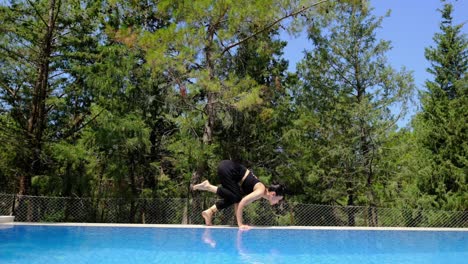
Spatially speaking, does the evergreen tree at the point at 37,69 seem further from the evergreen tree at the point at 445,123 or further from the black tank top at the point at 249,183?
the evergreen tree at the point at 445,123

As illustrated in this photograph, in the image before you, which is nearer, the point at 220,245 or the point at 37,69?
the point at 220,245

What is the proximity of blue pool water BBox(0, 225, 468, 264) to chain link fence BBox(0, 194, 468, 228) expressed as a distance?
2.25 metres

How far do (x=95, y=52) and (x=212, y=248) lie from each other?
30.5 ft

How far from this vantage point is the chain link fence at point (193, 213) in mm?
9508

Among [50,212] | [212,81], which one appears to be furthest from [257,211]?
[50,212]

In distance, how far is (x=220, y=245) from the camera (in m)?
5.43

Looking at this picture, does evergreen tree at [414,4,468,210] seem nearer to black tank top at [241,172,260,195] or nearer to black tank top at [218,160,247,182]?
black tank top at [241,172,260,195]

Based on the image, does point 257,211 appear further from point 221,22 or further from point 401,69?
point 401,69

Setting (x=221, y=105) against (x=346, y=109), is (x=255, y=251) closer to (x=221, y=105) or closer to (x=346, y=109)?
(x=221, y=105)

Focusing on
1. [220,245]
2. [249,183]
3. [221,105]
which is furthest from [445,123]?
[220,245]

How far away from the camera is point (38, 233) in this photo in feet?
21.6

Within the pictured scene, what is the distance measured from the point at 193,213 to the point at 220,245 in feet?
14.7

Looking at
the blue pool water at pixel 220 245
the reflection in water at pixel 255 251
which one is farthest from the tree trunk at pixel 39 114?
the reflection in water at pixel 255 251

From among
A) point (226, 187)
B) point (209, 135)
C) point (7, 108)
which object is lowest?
point (226, 187)
